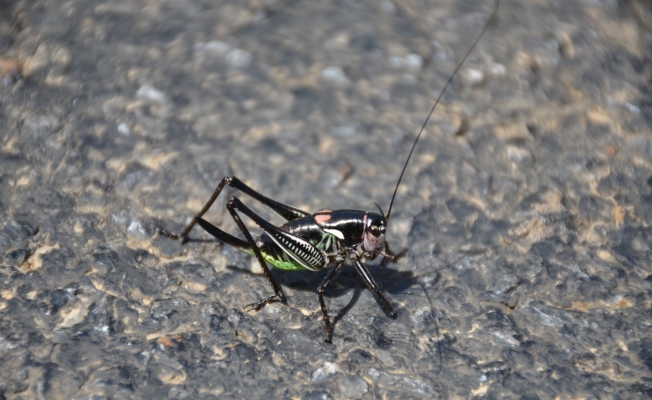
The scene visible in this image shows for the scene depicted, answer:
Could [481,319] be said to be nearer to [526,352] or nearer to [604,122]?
[526,352]

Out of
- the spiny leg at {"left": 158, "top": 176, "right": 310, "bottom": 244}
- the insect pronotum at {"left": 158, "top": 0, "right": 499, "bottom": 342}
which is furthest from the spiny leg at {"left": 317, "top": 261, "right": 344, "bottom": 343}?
the spiny leg at {"left": 158, "top": 176, "right": 310, "bottom": 244}

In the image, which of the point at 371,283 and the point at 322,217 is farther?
the point at 322,217

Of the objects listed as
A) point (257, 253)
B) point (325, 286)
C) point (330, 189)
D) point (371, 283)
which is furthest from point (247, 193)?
point (371, 283)

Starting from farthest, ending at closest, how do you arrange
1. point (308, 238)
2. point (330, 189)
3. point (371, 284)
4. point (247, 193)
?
point (330, 189) < point (247, 193) < point (308, 238) < point (371, 284)

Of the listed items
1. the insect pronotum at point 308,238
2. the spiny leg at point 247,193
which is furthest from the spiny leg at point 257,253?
the spiny leg at point 247,193

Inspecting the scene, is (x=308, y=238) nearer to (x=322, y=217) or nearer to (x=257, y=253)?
(x=322, y=217)

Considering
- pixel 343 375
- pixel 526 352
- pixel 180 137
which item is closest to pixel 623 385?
pixel 526 352

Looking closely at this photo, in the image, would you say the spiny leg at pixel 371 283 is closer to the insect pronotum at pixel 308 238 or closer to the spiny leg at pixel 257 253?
the insect pronotum at pixel 308 238
